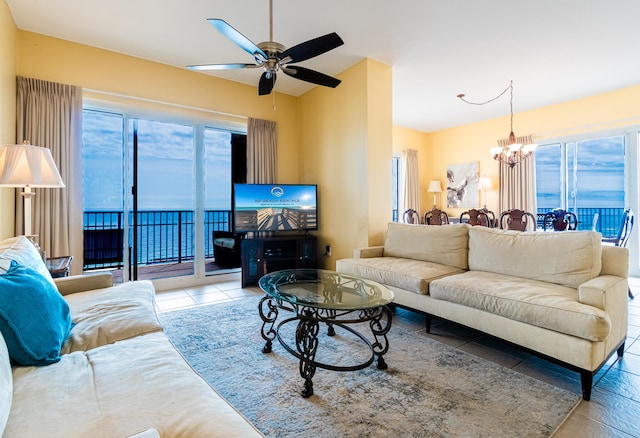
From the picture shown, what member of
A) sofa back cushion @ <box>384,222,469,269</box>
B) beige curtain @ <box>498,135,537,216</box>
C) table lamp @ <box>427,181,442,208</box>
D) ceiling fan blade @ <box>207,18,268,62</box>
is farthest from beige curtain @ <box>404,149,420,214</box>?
ceiling fan blade @ <box>207,18,268,62</box>

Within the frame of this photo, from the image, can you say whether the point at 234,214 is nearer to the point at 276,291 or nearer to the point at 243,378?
the point at 276,291

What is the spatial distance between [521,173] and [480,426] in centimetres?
538

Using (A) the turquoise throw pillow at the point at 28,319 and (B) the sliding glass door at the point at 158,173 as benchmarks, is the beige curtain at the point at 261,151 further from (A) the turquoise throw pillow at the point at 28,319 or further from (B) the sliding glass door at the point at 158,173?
(A) the turquoise throw pillow at the point at 28,319

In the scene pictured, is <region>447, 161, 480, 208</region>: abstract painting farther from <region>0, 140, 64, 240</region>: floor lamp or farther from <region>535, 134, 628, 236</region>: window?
<region>0, 140, 64, 240</region>: floor lamp

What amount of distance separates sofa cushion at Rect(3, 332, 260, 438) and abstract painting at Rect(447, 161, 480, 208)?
6.49 metres

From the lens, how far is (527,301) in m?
1.98

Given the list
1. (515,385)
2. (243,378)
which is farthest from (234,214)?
(515,385)

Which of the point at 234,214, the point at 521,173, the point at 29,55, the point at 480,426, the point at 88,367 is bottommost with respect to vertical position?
the point at 480,426

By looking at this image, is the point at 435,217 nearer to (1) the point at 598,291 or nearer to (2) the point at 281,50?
(1) the point at 598,291

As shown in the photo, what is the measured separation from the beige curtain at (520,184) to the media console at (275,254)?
3954 millimetres

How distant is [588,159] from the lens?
511 centimetres

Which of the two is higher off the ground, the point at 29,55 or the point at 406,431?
the point at 29,55

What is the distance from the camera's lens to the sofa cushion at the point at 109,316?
4.74 feet

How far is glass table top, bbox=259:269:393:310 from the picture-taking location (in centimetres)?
193
